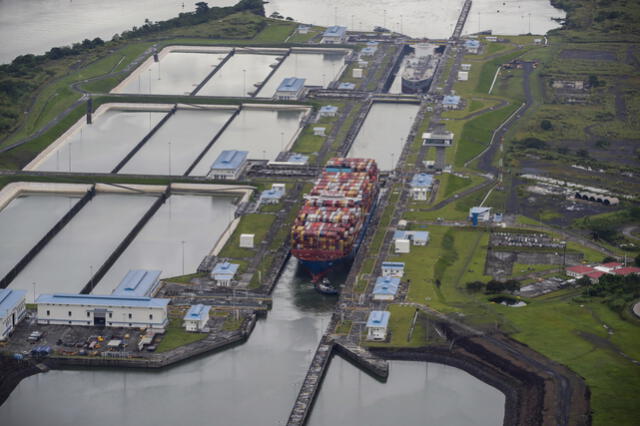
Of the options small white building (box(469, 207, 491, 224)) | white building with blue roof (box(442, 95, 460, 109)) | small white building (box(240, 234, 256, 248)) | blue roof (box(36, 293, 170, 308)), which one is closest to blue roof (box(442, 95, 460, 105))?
white building with blue roof (box(442, 95, 460, 109))

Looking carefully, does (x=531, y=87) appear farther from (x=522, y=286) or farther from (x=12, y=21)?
(x=12, y=21)

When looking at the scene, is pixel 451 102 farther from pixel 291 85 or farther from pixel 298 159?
pixel 298 159

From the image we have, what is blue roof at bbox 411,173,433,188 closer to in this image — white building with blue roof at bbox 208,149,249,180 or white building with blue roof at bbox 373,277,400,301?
white building with blue roof at bbox 208,149,249,180

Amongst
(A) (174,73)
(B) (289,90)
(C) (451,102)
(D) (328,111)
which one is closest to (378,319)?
(D) (328,111)

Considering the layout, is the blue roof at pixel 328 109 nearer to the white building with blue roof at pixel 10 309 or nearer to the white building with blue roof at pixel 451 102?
the white building with blue roof at pixel 451 102

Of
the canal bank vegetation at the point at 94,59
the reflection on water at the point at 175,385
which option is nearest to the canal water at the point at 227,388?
the reflection on water at the point at 175,385

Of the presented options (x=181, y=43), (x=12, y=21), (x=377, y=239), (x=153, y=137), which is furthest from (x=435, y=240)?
(x=12, y=21)
